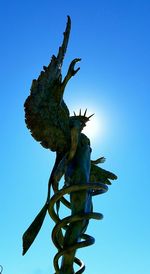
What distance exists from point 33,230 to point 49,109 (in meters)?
2.90

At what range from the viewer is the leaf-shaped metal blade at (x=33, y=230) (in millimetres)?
10734

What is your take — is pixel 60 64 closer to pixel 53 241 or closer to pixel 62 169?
pixel 62 169

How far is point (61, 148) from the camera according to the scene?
12.1 metres

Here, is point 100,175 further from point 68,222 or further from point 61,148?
point 68,222

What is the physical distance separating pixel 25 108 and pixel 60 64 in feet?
4.57

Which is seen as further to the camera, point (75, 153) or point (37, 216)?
point (75, 153)

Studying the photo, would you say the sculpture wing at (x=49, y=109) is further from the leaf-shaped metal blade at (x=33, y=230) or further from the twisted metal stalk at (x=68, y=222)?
the leaf-shaped metal blade at (x=33, y=230)

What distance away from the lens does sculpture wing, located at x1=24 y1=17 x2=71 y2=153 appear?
11.8m

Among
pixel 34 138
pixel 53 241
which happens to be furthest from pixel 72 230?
pixel 34 138

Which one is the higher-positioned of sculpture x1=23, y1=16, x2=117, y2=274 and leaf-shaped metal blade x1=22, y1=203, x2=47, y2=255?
sculpture x1=23, y1=16, x2=117, y2=274

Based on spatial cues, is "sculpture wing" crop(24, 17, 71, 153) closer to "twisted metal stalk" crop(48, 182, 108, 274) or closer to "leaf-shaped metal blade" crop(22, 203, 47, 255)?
"twisted metal stalk" crop(48, 182, 108, 274)

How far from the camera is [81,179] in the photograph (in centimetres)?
1165

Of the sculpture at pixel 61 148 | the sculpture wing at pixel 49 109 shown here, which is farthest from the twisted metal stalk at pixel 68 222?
the sculpture wing at pixel 49 109

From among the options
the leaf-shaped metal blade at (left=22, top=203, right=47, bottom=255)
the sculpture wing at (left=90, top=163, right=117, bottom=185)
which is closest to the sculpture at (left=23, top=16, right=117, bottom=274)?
the leaf-shaped metal blade at (left=22, top=203, right=47, bottom=255)
